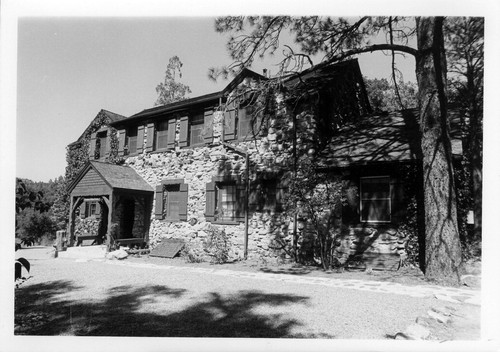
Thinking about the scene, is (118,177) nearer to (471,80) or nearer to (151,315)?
(151,315)

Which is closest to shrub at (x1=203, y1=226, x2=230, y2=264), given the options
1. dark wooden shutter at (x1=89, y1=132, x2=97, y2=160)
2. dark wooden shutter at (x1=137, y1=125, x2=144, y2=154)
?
dark wooden shutter at (x1=137, y1=125, x2=144, y2=154)

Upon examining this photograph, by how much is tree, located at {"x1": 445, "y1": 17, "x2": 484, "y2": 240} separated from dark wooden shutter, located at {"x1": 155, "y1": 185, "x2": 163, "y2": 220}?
32.8 feet

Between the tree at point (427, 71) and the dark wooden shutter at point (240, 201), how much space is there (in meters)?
4.06

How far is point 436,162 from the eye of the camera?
7.21m

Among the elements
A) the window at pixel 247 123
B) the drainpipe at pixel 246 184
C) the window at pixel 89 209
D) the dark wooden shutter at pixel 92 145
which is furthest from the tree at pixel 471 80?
the window at pixel 89 209

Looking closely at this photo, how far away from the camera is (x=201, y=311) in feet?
17.3

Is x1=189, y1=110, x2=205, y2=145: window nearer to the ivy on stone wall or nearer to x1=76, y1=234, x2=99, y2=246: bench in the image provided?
the ivy on stone wall

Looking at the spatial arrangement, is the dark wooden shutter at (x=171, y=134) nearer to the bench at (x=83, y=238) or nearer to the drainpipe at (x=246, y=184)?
the drainpipe at (x=246, y=184)

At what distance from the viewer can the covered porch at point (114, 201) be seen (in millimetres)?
12188

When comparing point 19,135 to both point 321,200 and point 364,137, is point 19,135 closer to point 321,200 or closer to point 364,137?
point 321,200

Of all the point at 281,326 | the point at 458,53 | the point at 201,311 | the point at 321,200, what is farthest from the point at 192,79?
the point at 458,53

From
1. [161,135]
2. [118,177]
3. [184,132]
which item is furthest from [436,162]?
[118,177]

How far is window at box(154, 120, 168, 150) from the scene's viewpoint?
1322 cm

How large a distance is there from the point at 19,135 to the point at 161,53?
2.91 m
